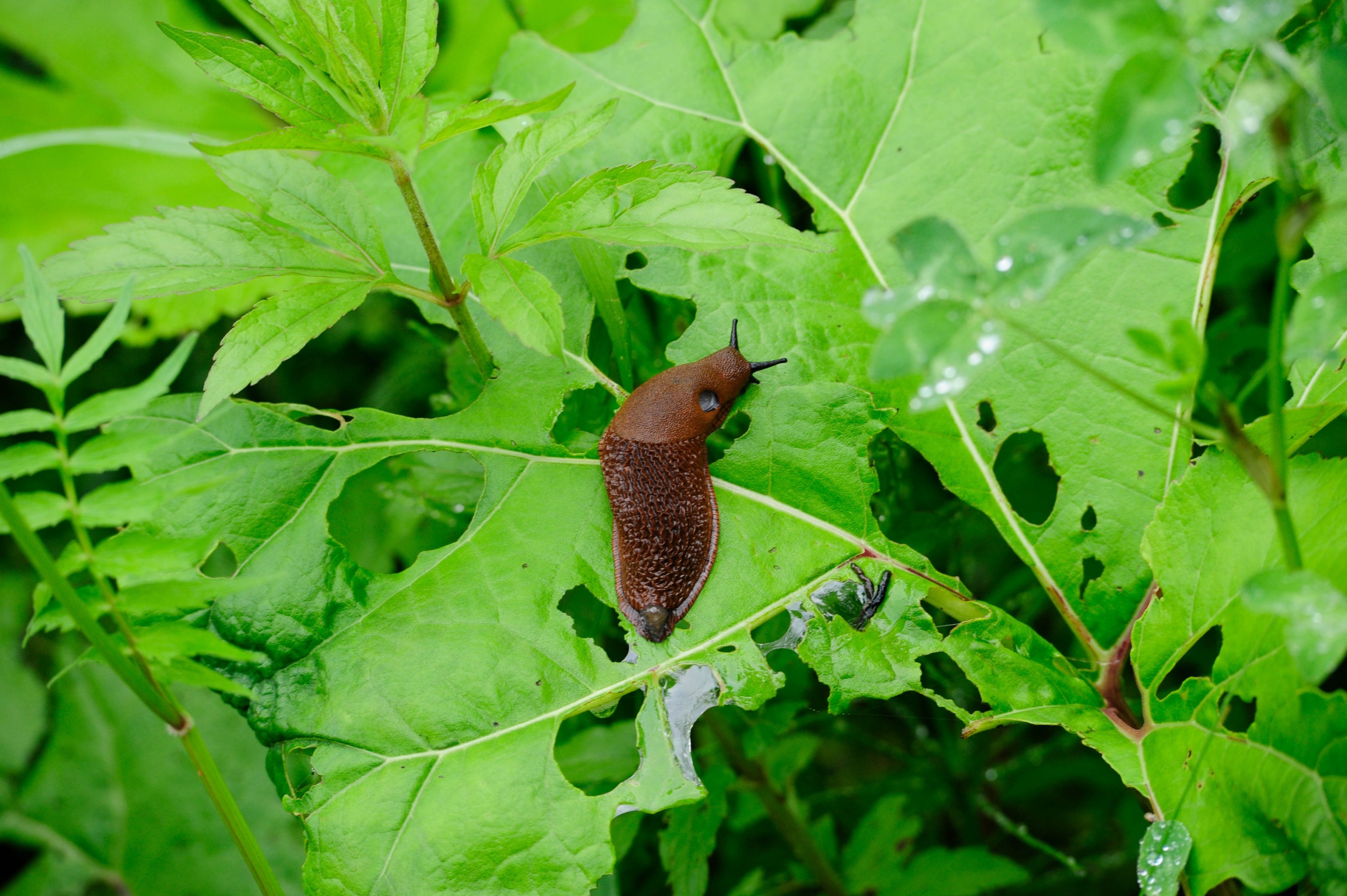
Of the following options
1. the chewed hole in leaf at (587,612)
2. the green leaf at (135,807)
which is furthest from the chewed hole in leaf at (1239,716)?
the green leaf at (135,807)

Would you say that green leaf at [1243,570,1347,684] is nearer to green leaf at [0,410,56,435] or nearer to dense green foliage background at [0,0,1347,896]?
dense green foliage background at [0,0,1347,896]

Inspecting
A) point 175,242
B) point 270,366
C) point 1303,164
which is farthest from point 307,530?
point 1303,164

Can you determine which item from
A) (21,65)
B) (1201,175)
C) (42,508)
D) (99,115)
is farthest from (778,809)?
(21,65)

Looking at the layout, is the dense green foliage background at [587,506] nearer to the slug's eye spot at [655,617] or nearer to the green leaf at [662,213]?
the slug's eye spot at [655,617]

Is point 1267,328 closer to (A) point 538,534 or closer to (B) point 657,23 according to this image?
(B) point 657,23

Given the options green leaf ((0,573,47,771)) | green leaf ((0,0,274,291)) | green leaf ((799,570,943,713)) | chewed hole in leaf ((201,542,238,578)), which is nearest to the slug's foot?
green leaf ((799,570,943,713))

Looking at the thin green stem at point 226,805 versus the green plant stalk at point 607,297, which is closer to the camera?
the thin green stem at point 226,805
